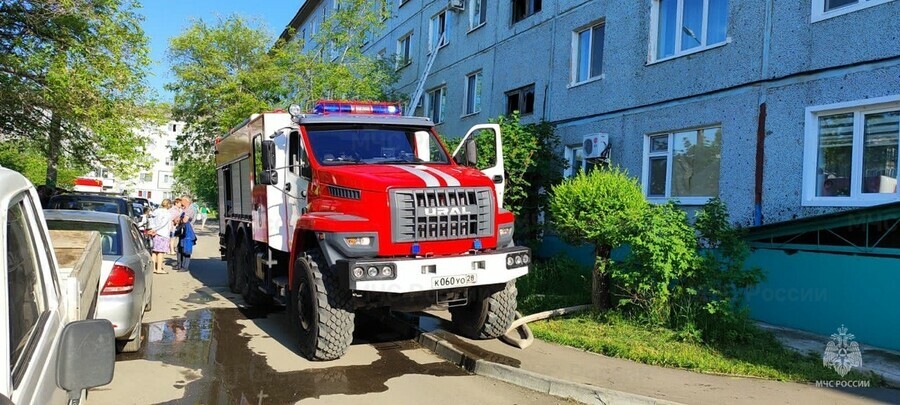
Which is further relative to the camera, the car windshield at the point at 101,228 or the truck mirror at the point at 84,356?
the car windshield at the point at 101,228

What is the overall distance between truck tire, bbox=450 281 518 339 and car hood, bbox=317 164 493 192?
1.18m

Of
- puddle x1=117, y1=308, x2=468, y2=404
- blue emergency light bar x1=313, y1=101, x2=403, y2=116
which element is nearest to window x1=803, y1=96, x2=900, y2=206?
puddle x1=117, y1=308, x2=468, y2=404

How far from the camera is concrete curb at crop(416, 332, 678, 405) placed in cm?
494

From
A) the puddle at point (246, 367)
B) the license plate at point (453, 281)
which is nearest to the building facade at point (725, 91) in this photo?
the license plate at point (453, 281)

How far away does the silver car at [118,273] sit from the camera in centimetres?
567

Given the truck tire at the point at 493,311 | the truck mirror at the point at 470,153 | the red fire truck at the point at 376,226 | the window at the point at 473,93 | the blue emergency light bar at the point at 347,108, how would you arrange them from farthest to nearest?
the window at the point at 473,93 < the blue emergency light bar at the point at 347,108 < the truck mirror at the point at 470,153 < the truck tire at the point at 493,311 < the red fire truck at the point at 376,226

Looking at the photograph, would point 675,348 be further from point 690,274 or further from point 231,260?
point 231,260

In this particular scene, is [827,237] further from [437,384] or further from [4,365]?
[4,365]

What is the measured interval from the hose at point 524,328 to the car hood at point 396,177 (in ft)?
5.68

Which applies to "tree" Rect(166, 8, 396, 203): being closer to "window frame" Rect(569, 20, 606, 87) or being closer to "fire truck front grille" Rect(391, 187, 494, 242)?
"window frame" Rect(569, 20, 606, 87)

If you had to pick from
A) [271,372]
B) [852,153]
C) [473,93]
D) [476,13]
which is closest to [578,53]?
[473,93]

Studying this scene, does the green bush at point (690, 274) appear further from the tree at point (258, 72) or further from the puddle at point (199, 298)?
the tree at point (258, 72)

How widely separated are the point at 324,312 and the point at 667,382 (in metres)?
3.17

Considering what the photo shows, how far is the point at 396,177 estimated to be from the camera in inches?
240
